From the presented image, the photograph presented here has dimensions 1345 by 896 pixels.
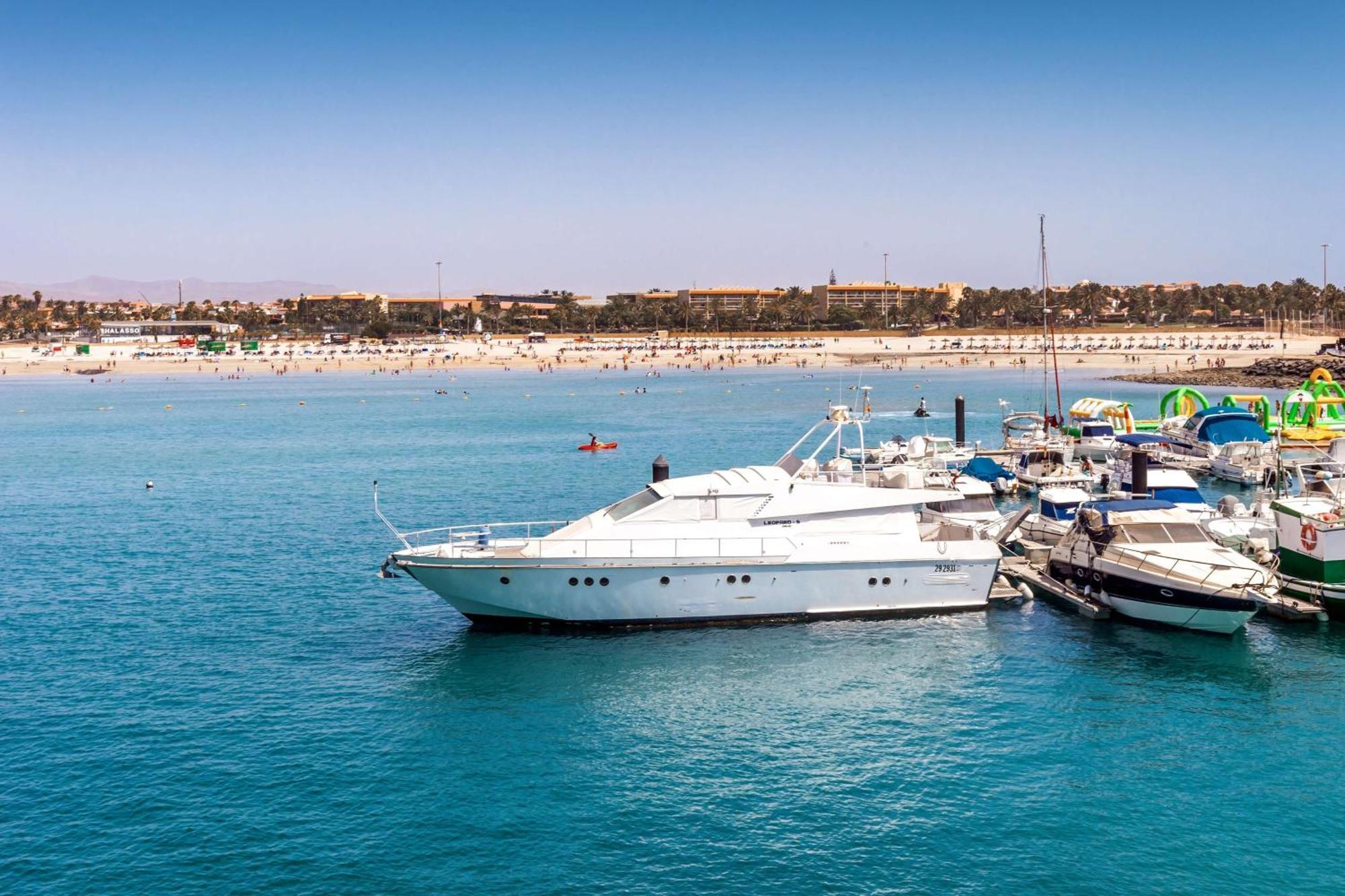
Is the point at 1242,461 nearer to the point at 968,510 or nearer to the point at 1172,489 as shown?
the point at 1172,489

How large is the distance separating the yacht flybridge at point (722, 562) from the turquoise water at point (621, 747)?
810mm

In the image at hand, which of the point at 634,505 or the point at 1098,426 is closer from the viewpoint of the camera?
the point at 634,505

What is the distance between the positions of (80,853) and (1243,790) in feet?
71.6

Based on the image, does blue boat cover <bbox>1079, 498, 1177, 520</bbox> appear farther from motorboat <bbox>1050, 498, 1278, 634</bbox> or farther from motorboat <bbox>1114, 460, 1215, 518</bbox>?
motorboat <bbox>1114, 460, 1215, 518</bbox>

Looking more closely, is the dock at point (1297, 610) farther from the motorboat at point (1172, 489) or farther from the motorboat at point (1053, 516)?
the motorboat at point (1172, 489)

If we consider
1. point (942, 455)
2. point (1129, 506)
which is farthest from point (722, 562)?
point (942, 455)

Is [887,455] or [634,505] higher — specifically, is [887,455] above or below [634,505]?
below

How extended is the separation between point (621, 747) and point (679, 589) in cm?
799

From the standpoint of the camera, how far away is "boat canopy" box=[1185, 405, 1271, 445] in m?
63.6

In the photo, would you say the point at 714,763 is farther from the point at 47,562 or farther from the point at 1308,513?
the point at 47,562

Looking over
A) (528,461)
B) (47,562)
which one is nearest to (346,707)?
(47,562)

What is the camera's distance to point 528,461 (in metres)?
76.4

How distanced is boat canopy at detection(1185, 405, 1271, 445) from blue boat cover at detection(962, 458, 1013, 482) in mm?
15097

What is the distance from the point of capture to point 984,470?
2227 inches
